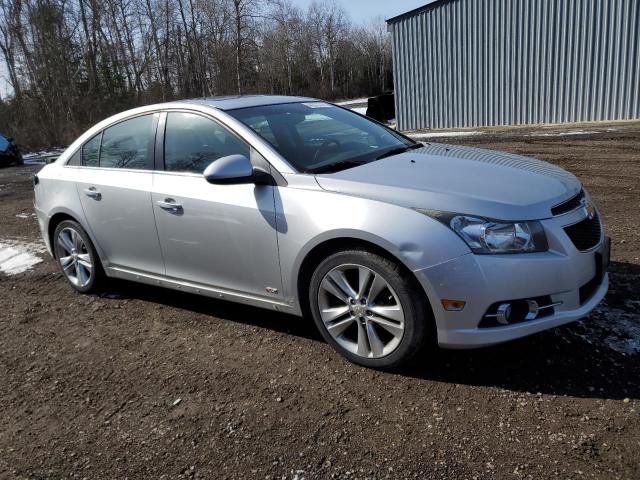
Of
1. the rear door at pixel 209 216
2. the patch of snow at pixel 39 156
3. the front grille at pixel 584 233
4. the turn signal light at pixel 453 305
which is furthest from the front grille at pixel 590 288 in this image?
the patch of snow at pixel 39 156

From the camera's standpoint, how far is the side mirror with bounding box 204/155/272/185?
3.62 meters

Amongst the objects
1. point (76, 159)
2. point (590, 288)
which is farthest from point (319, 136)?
point (76, 159)

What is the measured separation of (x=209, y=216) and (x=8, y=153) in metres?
16.9

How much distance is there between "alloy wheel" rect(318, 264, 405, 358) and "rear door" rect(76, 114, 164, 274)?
5.07 ft

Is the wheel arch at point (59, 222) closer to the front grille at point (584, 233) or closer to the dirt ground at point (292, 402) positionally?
the dirt ground at point (292, 402)

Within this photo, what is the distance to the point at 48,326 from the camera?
184 inches

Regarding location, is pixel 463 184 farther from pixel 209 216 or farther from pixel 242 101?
pixel 242 101

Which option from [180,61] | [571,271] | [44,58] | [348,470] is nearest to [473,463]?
[348,470]

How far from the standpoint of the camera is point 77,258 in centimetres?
519

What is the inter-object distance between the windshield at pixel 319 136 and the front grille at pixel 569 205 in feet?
4.15

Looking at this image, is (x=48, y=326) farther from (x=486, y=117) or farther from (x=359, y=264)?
(x=486, y=117)

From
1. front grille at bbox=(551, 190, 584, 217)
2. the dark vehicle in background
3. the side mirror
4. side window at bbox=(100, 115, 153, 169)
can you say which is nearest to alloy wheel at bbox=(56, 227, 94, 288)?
side window at bbox=(100, 115, 153, 169)

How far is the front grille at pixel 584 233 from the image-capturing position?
323cm

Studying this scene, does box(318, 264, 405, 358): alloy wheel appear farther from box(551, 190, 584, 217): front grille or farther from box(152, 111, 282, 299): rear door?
box(551, 190, 584, 217): front grille
